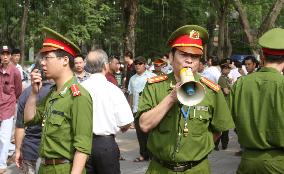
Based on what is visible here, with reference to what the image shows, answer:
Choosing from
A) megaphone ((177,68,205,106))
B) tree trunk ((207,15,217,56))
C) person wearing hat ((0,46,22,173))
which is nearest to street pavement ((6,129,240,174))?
person wearing hat ((0,46,22,173))

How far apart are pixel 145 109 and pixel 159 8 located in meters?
37.5

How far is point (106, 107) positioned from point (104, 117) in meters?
0.11

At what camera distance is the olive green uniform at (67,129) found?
3672 mm

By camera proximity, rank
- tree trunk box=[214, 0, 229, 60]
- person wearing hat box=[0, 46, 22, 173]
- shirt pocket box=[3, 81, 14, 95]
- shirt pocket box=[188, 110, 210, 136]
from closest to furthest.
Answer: shirt pocket box=[188, 110, 210, 136]
person wearing hat box=[0, 46, 22, 173]
shirt pocket box=[3, 81, 14, 95]
tree trunk box=[214, 0, 229, 60]

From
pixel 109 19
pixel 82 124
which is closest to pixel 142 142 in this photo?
pixel 82 124

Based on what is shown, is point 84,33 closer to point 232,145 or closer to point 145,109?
point 232,145

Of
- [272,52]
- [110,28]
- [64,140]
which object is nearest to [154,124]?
[64,140]

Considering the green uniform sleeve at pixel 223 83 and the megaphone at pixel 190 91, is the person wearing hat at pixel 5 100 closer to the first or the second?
the green uniform sleeve at pixel 223 83

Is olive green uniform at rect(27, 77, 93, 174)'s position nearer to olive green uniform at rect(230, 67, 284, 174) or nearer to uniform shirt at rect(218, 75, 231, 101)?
olive green uniform at rect(230, 67, 284, 174)

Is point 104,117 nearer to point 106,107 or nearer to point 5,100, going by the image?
point 106,107

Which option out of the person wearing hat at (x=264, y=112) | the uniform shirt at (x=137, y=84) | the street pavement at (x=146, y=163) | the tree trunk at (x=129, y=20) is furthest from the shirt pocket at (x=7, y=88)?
the tree trunk at (x=129, y=20)

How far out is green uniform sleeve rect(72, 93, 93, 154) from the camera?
12.0 ft

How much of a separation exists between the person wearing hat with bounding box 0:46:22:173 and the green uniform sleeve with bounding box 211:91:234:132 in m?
5.36

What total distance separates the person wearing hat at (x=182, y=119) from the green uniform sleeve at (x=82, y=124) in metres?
0.37
